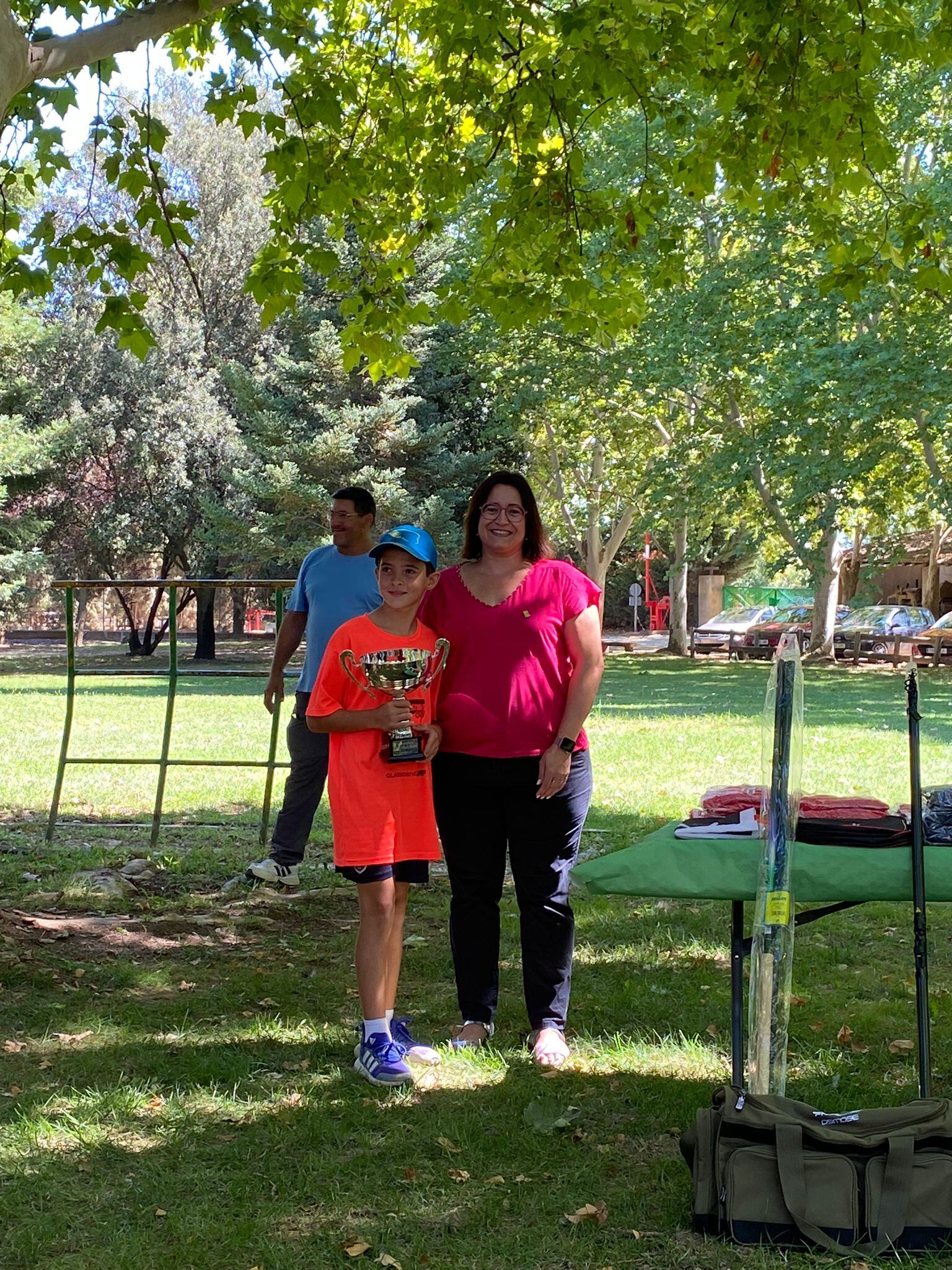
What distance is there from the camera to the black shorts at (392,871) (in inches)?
177

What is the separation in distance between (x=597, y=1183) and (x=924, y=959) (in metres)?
1.18

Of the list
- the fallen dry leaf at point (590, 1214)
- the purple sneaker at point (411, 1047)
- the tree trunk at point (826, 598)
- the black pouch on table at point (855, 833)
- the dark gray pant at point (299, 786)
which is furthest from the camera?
the tree trunk at point (826, 598)

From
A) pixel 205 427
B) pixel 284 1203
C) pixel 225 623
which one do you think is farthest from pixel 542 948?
pixel 225 623

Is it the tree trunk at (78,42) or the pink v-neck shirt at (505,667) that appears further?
the pink v-neck shirt at (505,667)

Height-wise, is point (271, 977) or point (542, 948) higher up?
point (542, 948)

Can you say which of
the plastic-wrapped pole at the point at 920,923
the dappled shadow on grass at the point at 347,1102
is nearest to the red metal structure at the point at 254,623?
the dappled shadow on grass at the point at 347,1102

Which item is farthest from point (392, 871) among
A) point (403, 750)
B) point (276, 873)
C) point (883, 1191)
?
point (276, 873)

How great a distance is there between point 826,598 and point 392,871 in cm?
3099

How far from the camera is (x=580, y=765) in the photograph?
486 cm

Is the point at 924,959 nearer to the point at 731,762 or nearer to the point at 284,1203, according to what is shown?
the point at 284,1203

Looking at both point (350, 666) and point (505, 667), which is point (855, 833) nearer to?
point (505, 667)

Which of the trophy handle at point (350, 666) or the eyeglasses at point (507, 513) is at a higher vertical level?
the eyeglasses at point (507, 513)

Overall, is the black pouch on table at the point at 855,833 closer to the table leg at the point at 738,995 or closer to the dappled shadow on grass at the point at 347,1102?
the table leg at the point at 738,995

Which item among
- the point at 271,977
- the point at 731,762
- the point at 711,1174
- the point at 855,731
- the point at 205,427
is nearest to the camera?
the point at 711,1174
